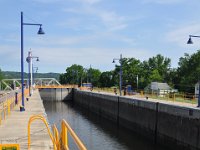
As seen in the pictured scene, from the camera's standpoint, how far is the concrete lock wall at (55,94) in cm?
9312

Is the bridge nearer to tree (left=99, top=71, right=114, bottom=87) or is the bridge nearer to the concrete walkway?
the concrete walkway

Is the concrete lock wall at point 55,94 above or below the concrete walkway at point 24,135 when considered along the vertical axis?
below

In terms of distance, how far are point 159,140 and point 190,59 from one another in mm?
74121

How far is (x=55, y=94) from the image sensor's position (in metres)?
93.2

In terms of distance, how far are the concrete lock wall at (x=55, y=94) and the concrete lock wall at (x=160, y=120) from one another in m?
48.3

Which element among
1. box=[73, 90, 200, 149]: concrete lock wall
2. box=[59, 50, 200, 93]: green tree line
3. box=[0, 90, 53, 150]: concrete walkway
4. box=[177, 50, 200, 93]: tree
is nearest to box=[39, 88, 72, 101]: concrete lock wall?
box=[59, 50, 200, 93]: green tree line

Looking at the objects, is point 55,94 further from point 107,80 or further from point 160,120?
point 160,120

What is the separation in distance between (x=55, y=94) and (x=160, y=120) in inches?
2689

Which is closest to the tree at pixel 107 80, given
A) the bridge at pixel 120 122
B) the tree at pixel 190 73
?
the tree at pixel 190 73

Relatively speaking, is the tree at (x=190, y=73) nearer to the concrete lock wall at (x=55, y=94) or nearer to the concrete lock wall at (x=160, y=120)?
the concrete lock wall at (x=55, y=94)

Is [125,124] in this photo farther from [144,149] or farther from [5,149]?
[5,149]

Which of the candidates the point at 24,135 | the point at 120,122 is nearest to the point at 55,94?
the point at 120,122

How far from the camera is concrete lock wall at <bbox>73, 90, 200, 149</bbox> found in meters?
21.6

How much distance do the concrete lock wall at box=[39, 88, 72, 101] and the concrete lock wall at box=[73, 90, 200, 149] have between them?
48255 mm
